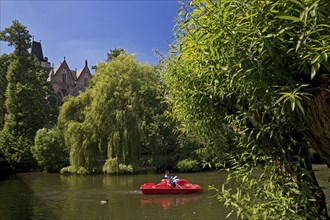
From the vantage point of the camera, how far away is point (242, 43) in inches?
75.4

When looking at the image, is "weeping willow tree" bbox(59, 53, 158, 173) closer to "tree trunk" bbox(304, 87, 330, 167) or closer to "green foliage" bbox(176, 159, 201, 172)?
"green foliage" bbox(176, 159, 201, 172)

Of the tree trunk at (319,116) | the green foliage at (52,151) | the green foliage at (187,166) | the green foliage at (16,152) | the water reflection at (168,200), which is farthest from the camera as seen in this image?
the green foliage at (16,152)

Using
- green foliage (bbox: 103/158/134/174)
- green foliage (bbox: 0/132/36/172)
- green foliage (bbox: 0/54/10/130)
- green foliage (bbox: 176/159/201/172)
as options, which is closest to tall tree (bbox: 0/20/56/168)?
green foliage (bbox: 0/132/36/172)

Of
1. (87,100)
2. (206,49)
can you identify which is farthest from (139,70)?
(206,49)

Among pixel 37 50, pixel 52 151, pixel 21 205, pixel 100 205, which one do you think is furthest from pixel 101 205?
pixel 37 50

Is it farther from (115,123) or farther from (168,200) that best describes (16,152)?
(168,200)

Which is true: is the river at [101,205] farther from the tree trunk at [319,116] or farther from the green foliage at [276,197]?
the tree trunk at [319,116]

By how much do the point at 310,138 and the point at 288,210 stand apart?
2.12 ft

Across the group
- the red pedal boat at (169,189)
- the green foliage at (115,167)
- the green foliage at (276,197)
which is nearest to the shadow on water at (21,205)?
the red pedal boat at (169,189)

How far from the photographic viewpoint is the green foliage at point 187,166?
26438 mm

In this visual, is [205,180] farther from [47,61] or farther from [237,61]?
[47,61]

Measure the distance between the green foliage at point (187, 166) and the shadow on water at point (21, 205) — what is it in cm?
1123

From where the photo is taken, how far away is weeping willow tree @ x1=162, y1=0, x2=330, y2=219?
1.69m

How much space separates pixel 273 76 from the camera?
6.21 feet
